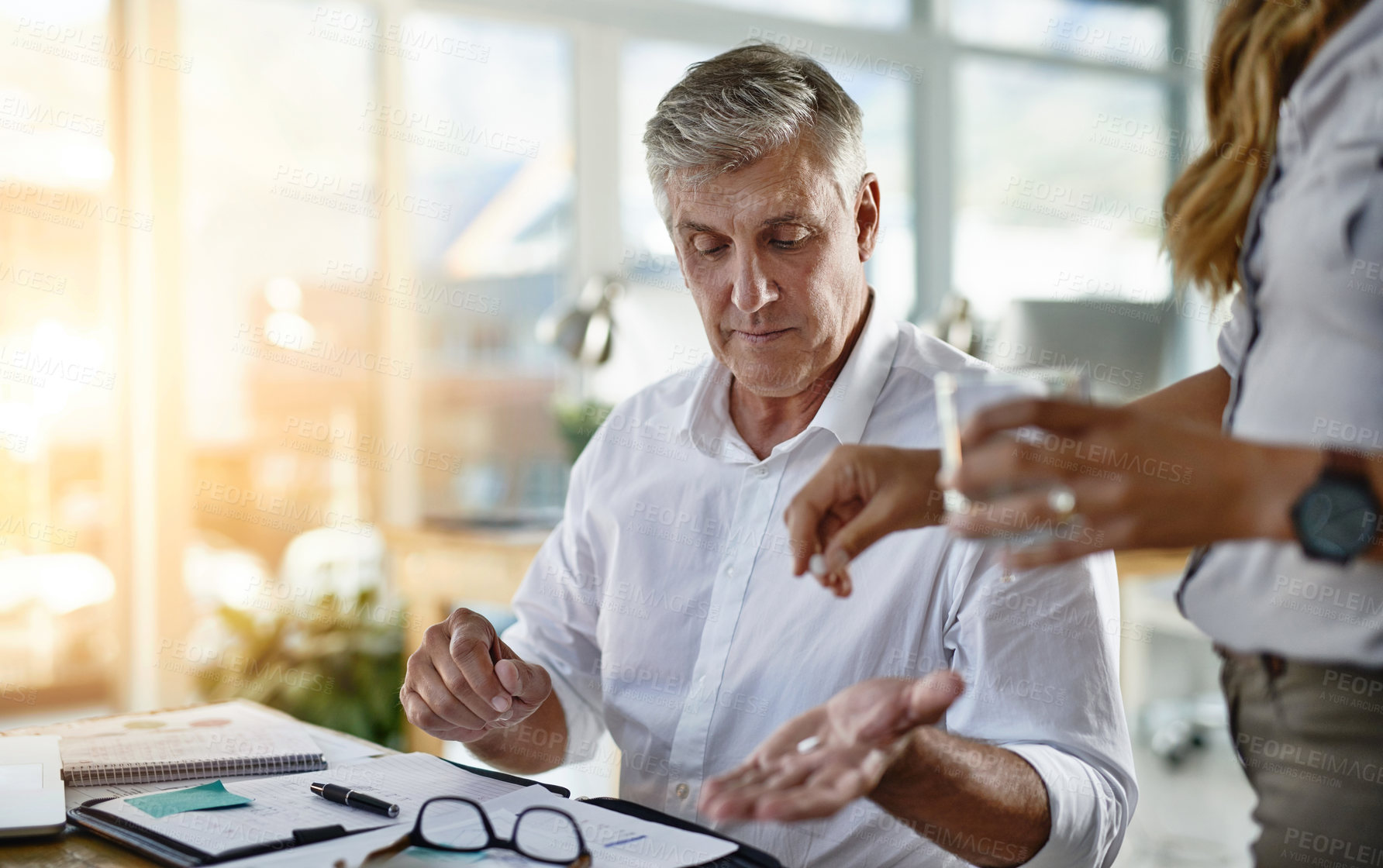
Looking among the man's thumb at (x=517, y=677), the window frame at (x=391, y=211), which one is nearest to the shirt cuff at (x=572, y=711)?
the man's thumb at (x=517, y=677)

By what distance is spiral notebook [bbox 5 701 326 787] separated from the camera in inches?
48.1

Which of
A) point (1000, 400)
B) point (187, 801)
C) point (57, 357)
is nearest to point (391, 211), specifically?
point (57, 357)

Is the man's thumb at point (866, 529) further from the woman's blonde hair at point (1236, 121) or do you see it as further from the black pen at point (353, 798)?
the black pen at point (353, 798)

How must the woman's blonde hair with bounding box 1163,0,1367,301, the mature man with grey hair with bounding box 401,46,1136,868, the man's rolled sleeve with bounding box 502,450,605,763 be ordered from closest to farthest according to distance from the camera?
the woman's blonde hair with bounding box 1163,0,1367,301 → the mature man with grey hair with bounding box 401,46,1136,868 → the man's rolled sleeve with bounding box 502,450,605,763

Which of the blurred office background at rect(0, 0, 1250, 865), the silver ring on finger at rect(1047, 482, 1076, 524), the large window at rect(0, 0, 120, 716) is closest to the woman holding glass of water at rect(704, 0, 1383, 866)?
the silver ring on finger at rect(1047, 482, 1076, 524)

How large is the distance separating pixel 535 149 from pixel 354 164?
63 centimetres

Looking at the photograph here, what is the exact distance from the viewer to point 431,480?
157 inches

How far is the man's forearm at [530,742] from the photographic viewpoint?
145cm

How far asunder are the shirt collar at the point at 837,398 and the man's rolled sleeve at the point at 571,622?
0.67ft

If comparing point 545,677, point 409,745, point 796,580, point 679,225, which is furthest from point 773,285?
point 409,745

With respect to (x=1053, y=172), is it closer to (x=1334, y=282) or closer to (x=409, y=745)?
(x=409, y=745)

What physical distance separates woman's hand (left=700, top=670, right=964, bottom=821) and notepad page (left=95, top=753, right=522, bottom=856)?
33 cm

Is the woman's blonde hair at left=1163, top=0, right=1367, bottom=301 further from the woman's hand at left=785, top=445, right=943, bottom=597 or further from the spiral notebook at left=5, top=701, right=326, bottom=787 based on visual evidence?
the spiral notebook at left=5, top=701, right=326, bottom=787

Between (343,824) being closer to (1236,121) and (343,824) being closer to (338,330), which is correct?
(1236,121)
